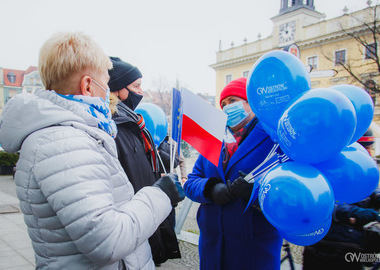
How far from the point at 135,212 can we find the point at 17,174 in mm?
494

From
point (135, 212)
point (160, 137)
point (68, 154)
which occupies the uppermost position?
point (68, 154)

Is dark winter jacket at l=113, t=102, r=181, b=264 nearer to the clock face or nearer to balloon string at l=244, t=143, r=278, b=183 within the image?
balloon string at l=244, t=143, r=278, b=183

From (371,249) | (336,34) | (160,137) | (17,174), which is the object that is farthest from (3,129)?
(336,34)

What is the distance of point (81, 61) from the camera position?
1348 mm

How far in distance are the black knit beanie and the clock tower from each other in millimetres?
35550

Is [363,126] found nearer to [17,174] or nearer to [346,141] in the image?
[346,141]

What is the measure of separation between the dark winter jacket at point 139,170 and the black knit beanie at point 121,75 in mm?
338

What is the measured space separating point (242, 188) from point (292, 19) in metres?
38.4

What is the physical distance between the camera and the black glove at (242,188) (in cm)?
205

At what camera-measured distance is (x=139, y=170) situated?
2.18m

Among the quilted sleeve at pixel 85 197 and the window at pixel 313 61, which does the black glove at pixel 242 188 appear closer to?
the quilted sleeve at pixel 85 197

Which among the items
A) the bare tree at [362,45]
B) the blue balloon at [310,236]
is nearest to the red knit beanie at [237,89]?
the blue balloon at [310,236]

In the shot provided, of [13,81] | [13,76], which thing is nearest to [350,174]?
[13,81]

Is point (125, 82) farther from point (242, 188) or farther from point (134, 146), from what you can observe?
point (242, 188)
